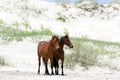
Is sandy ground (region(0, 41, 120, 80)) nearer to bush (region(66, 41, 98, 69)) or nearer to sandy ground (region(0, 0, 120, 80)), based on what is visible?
bush (region(66, 41, 98, 69))

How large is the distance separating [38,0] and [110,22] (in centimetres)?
597

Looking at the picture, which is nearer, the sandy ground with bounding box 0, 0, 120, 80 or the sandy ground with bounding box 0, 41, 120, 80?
the sandy ground with bounding box 0, 41, 120, 80

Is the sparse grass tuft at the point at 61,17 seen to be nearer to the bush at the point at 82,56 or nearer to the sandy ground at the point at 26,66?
the sandy ground at the point at 26,66

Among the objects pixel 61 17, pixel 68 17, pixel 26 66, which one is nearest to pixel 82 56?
pixel 26 66

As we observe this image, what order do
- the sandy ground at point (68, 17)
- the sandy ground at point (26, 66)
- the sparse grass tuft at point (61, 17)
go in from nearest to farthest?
the sandy ground at point (26, 66) < the sandy ground at point (68, 17) < the sparse grass tuft at point (61, 17)

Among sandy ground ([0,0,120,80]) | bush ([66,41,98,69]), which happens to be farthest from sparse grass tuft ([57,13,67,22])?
bush ([66,41,98,69])

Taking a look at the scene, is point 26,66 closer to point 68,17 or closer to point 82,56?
point 82,56

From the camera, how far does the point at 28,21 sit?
39000mm

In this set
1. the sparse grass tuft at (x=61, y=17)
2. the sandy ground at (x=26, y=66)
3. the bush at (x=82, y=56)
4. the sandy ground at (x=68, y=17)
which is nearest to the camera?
the sandy ground at (x=26, y=66)

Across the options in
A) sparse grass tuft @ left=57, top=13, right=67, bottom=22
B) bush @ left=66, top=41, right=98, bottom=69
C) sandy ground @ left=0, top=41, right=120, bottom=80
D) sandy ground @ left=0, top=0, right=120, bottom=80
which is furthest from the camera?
sparse grass tuft @ left=57, top=13, right=67, bottom=22

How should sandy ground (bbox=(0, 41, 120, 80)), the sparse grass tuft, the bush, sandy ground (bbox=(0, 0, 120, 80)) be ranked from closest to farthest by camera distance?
sandy ground (bbox=(0, 41, 120, 80)), the bush, sandy ground (bbox=(0, 0, 120, 80)), the sparse grass tuft

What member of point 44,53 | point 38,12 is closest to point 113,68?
point 44,53

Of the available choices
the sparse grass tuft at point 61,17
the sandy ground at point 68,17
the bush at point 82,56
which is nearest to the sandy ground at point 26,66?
the bush at point 82,56

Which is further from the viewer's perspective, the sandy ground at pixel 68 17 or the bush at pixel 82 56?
the sandy ground at pixel 68 17
